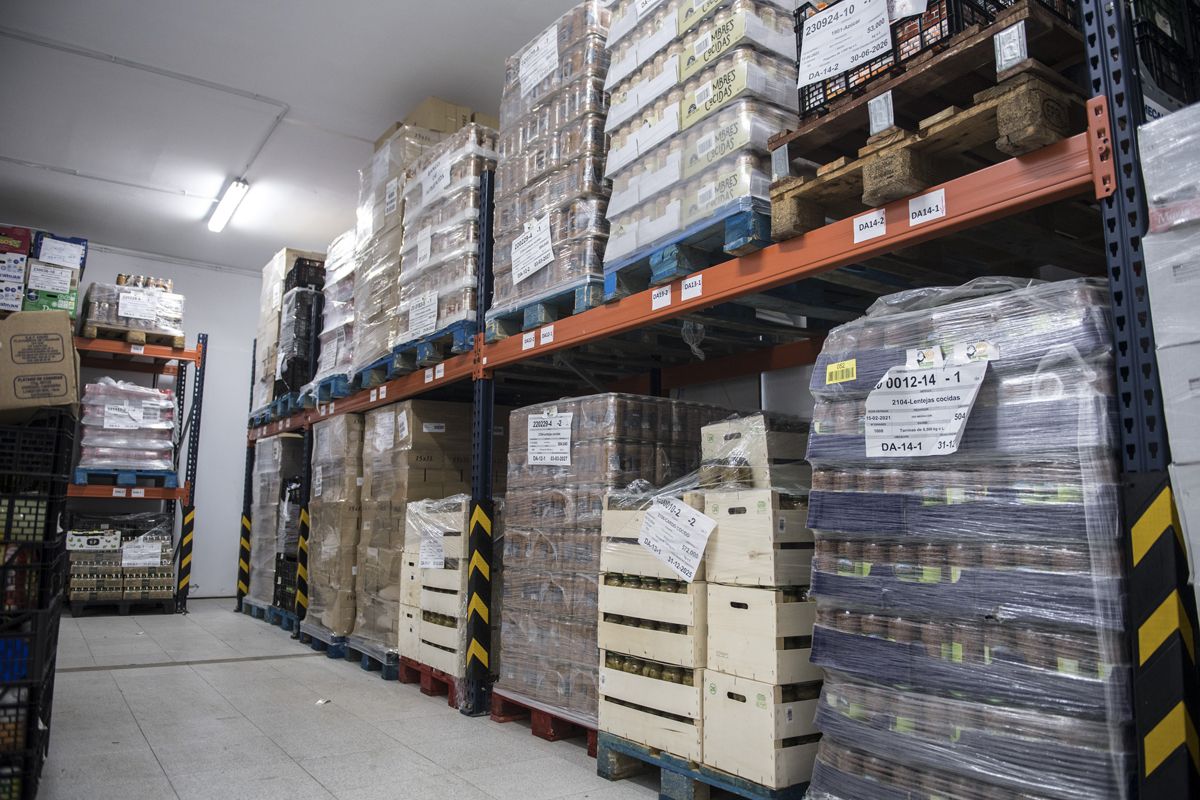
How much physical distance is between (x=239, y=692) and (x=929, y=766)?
491 centimetres

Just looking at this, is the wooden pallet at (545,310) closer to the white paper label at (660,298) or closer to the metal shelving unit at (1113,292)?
the metal shelving unit at (1113,292)

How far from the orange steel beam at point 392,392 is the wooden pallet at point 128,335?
2464mm

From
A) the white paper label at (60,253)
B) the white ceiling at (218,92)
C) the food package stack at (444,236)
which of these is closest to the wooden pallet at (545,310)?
the food package stack at (444,236)

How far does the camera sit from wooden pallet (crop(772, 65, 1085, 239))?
2.39 metres

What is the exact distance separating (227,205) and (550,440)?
25.1 ft

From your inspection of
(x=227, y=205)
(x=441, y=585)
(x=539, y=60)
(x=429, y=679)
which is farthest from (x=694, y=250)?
(x=227, y=205)

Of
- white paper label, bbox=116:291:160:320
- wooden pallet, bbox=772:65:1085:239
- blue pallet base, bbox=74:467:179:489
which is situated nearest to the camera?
wooden pallet, bbox=772:65:1085:239

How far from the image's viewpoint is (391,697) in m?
5.62

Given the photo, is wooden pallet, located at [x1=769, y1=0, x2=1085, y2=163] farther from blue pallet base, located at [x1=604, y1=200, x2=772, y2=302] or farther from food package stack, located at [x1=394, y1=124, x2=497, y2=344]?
food package stack, located at [x1=394, y1=124, x2=497, y2=344]

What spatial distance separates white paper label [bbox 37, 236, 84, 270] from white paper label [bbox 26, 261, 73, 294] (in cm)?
9

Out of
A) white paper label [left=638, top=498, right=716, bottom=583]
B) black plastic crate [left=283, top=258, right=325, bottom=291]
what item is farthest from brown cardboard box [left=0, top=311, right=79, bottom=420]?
black plastic crate [left=283, top=258, right=325, bottom=291]

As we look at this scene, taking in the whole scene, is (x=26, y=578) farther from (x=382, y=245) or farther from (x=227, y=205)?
(x=227, y=205)

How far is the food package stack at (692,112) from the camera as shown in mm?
3377

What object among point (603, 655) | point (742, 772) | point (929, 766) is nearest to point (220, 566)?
point (603, 655)
